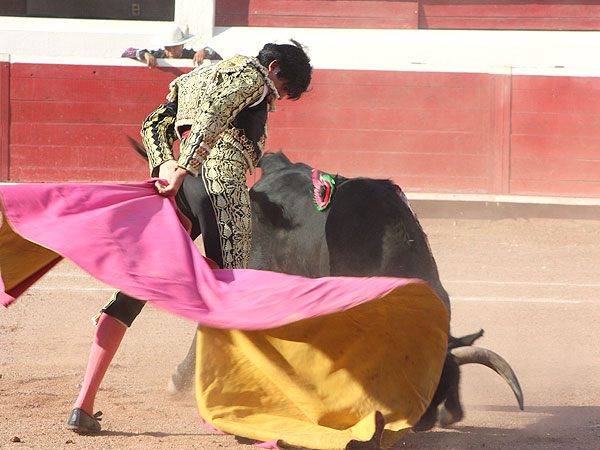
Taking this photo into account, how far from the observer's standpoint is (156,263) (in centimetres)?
204

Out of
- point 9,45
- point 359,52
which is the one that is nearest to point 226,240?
point 359,52

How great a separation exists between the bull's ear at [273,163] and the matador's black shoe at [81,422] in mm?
1406

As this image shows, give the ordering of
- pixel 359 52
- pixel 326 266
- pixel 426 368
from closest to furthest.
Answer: pixel 426 368 < pixel 326 266 < pixel 359 52

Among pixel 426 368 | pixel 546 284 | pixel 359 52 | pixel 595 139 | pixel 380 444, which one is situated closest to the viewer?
Result: pixel 380 444

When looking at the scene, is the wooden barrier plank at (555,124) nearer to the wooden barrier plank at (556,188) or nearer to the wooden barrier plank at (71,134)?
the wooden barrier plank at (556,188)

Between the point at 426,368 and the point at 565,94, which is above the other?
the point at 565,94

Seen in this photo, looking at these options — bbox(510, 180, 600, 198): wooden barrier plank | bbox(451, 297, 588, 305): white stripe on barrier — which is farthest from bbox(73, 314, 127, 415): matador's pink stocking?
bbox(510, 180, 600, 198): wooden barrier plank

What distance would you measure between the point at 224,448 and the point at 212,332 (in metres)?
0.30

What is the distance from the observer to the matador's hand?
212cm

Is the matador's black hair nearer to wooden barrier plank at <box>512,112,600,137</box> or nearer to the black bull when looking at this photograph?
the black bull

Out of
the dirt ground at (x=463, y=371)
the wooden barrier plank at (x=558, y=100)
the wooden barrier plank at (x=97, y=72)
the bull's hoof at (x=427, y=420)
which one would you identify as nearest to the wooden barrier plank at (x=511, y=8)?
the wooden barrier plank at (x=558, y=100)

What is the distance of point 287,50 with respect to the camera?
91.3 inches

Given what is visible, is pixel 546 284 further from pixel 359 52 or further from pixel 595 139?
pixel 359 52

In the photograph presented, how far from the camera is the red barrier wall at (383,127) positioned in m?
7.30
